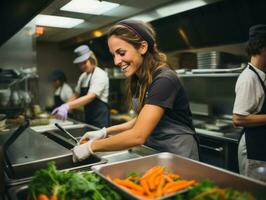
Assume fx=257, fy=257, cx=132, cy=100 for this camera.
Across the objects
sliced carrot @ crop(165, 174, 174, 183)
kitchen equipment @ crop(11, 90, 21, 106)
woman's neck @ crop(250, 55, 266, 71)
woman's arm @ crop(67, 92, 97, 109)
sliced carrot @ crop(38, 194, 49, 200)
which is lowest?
sliced carrot @ crop(165, 174, 174, 183)

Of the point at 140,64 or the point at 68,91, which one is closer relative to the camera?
the point at 140,64

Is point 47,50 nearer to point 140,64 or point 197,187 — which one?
point 140,64

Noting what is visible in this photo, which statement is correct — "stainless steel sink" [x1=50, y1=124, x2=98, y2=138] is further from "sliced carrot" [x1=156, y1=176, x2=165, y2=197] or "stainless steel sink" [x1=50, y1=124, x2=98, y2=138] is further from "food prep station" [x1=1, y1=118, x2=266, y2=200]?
"sliced carrot" [x1=156, y1=176, x2=165, y2=197]

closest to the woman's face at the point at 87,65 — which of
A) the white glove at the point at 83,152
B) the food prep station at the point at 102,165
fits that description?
the food prep station at the point at 102,165

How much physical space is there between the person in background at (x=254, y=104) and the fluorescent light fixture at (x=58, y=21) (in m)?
2.73

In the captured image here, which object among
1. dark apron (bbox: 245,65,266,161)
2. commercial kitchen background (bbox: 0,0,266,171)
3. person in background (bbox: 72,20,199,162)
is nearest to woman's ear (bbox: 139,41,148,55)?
person in background (bbox: 72,20,199,162)

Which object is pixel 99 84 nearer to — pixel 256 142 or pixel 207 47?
pixel 207 47

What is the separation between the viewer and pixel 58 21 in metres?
4.00

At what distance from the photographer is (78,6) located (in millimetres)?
3041

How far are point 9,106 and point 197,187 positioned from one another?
2.72 m

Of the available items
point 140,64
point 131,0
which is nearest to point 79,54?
point 131,0

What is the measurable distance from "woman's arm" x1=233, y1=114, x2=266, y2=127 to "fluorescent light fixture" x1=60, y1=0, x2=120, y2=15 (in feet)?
6.26

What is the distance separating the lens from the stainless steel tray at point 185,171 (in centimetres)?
88

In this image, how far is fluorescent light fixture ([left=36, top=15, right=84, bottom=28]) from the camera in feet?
12.3
